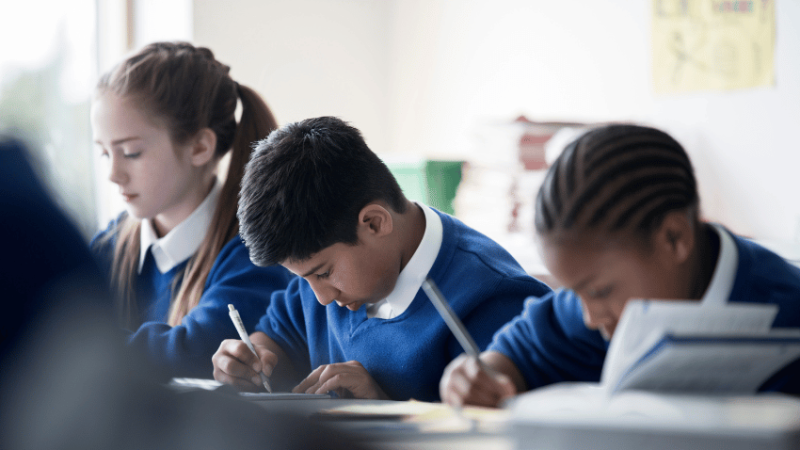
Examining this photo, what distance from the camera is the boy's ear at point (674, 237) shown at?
0.55 m

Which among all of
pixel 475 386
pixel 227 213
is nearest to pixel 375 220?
pixel 475 386


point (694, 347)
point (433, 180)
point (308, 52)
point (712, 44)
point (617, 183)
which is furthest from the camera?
point (308, 52)

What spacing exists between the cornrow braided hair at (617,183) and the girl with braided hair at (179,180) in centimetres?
65

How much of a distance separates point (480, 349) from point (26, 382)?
0.47 metres

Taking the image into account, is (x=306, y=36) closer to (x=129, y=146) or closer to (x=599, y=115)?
(x=599, y=115)

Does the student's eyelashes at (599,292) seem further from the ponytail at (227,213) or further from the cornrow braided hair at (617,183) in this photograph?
the ponytail at (227,213)

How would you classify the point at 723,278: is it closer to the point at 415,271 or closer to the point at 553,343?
the point at 553,343

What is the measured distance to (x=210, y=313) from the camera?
1051 millimetres

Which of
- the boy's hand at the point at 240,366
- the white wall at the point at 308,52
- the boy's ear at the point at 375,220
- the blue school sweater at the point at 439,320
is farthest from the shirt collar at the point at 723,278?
the white wall at the point at 308,52

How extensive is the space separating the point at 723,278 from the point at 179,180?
914 millimetres

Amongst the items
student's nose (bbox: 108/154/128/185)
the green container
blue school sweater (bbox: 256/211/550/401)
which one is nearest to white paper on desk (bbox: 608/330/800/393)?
blue school sweater (bbox: 256/211/550/401)

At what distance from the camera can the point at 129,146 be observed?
3.78ft

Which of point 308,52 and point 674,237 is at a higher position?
point 308,52

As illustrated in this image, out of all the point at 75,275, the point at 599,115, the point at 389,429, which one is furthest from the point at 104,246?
the point at 599,115
